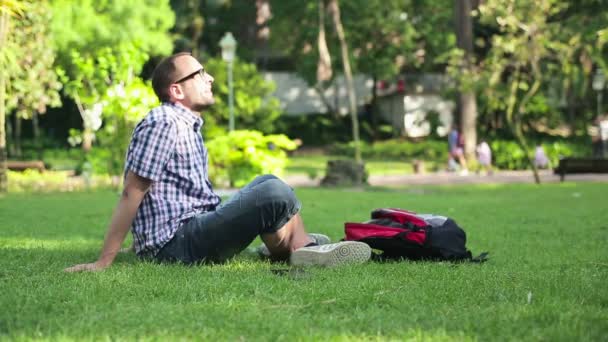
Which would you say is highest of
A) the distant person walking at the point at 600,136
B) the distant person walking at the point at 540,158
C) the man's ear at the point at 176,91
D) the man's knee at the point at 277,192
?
the man's ear at the point at 176,91

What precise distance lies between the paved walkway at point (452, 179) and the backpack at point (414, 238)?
1819 centimetres

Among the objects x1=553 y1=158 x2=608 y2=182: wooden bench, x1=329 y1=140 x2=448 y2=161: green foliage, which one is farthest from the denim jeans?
→ x1=329 y1=140 x2=448 y2=161: green foliage

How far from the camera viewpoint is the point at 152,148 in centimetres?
551

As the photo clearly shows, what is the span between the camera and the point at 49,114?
45.5 meters

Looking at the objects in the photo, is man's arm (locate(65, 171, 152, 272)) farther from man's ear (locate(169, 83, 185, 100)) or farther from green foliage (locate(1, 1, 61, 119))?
green foliage (locate(1, 1, 61, 119))

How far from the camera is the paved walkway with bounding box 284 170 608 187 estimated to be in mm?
26000

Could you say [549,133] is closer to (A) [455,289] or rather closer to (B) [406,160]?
(B) [406,160]

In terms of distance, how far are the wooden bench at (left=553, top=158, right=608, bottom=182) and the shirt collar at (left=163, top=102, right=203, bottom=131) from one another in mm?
19704

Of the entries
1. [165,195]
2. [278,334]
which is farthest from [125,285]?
[278,334]

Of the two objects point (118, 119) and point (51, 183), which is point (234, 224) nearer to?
point (118, 119)

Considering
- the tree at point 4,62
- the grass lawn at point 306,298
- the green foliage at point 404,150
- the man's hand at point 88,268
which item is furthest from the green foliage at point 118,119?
the green foliage at point 404,150

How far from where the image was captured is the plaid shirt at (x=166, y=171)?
18.1ft

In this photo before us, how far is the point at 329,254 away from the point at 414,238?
74 cm

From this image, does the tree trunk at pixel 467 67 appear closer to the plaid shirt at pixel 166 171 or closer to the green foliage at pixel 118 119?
the green foliage at pixel 118 119
